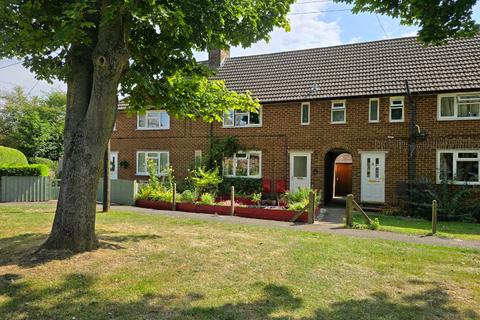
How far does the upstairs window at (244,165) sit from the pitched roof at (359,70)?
3043 mm

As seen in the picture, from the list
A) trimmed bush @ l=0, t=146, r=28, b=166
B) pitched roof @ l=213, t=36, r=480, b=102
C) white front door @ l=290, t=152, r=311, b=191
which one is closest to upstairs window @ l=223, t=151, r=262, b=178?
white front door @ l=290, t=152, r=311, b=191

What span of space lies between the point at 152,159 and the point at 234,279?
59.2 ft

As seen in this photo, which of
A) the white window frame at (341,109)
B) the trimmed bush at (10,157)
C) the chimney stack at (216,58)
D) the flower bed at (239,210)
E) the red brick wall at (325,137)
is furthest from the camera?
the chimney stack at (216,58)

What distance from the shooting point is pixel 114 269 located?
20.6 feet

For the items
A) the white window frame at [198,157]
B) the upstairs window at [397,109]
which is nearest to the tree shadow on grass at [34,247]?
the white window frame at [198,157]

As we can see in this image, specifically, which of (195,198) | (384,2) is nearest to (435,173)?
(195,198)

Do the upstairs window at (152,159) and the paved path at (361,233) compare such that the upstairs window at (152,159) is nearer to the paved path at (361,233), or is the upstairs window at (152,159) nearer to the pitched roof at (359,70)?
the pitched roof at (359,70)

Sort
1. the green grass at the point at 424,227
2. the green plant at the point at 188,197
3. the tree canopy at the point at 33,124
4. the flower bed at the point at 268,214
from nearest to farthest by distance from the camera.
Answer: the green grass at the point at 424,227
the flower bed at the point at 268,214
the green plant at the point at 188,197
the tree canopy at the point at 33,124

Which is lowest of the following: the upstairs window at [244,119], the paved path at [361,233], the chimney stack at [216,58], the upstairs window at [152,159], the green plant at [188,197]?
the paved path at [361,233]

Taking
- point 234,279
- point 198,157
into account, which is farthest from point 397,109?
point 234,279

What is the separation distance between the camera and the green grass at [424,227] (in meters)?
11.4

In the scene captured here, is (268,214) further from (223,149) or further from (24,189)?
(24,189)

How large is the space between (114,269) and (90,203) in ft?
4.89

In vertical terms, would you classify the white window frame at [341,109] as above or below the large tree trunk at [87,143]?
above
